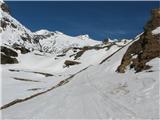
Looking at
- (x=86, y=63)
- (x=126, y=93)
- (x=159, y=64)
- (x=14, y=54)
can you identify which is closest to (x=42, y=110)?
(x=126, y=93)

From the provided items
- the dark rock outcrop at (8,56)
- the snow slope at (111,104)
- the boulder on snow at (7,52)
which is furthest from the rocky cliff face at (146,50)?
the boulder on snow at (7,52)

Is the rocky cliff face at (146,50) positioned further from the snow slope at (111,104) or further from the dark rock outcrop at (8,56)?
the dark rock outcrop at (8,56)

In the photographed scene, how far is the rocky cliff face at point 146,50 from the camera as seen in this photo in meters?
33.7

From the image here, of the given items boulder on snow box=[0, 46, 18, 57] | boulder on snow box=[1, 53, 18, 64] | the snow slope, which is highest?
boulder on snow box=[0, 46, 18, 57]

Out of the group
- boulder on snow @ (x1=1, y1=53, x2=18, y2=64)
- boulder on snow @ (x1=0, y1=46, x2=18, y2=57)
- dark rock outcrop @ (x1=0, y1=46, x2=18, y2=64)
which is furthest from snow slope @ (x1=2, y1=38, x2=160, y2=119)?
boulder on snow @ (x1=0, y1=46, x2=18, y2=57)

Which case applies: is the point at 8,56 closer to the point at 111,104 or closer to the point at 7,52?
the point at 7,52

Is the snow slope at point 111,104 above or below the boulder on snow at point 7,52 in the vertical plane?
below

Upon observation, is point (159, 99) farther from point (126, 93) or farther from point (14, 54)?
point (14, 54)

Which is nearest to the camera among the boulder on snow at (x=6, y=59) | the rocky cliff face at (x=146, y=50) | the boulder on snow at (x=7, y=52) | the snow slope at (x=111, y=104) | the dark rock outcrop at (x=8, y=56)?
the snow slope at (x=111, y=104)

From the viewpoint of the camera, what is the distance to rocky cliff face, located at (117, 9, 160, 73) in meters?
33.7

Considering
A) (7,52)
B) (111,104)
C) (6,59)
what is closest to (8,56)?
(6,59)

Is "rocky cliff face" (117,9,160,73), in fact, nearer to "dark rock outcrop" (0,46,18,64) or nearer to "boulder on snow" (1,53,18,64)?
"boulder on snow" (1,53,18,64)

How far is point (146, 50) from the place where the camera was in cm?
3600

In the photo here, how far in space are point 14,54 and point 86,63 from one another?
22547 millimetres
